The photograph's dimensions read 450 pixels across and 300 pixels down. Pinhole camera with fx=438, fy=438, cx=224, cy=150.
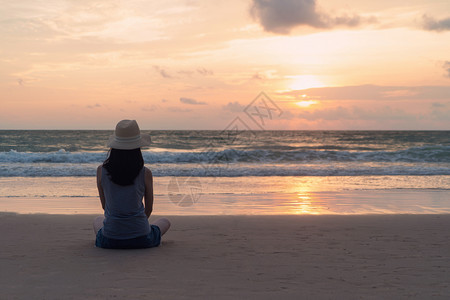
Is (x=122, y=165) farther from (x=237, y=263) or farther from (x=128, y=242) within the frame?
(x=237, y=263)

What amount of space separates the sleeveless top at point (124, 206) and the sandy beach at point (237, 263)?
0.83ft

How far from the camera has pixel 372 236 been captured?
5555 millimetres

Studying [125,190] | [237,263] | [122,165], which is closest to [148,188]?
[125,190]

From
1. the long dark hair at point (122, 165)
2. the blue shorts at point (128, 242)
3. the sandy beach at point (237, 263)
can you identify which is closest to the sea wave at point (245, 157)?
the sandy beach at point (237, 263)

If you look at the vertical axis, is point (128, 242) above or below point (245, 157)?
above

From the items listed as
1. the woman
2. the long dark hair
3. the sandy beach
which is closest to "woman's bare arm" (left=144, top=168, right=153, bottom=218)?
the woman

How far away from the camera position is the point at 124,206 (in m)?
4.38

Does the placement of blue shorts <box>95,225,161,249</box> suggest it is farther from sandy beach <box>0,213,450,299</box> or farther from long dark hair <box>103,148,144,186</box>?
long dark hair <box>103,148,144,186</box>

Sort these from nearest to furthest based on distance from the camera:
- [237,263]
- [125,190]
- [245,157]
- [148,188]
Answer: [237,263] → [125,190] → [148,188] → [245,157]

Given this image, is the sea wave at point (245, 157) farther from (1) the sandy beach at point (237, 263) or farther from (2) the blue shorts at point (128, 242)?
(2) the blue shorts at point (128, 242)

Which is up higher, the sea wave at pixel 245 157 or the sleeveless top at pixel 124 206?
the sleeveless top at pixel 124 206

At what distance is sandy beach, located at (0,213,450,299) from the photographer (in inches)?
133

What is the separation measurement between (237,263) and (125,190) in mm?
1312

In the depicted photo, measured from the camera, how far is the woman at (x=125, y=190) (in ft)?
13.9
